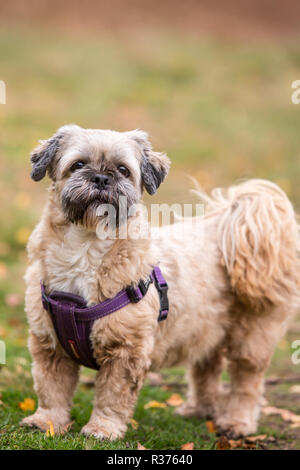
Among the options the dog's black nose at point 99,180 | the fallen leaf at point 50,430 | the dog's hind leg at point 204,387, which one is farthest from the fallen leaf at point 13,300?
the dog's black nose at point 99,180

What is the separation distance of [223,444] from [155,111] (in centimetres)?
1045

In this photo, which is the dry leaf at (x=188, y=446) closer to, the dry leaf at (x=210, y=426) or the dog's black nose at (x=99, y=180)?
the dry leaf at (x=210, y=426)

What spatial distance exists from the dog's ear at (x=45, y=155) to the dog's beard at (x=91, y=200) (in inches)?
11.3

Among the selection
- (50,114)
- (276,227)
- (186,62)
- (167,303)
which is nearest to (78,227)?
(167,303)

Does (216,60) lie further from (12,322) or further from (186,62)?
(12,322)

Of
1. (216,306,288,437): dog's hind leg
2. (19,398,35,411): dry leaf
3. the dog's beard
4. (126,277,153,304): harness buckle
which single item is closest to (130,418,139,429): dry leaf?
(19,398,35,411): dry leaf

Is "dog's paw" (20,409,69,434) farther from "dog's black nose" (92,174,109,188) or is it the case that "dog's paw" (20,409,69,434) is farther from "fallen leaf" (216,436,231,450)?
"dog's black nose" (92,174,109,188)

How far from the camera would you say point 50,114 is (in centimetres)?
1234

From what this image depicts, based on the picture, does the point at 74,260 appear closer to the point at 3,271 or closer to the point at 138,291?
the point at 138,291

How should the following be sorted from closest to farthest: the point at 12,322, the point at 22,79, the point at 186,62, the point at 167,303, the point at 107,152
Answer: the point at 107,152 < the point at 167,303 < the point at 12,322 < the point at 22,79 < the point at 186,62

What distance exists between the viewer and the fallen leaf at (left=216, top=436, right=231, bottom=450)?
13.0ft

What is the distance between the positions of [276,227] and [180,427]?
1663 mm

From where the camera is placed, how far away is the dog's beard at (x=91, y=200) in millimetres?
3184

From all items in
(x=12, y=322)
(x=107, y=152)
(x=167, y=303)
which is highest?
(x=107, y=152)
